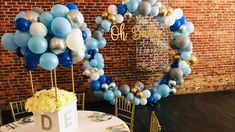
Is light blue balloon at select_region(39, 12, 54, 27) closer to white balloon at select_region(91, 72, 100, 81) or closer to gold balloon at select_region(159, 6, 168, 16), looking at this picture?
white balloon at select_region(91, 72, 100, 81)

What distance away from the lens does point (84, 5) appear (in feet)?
16.4

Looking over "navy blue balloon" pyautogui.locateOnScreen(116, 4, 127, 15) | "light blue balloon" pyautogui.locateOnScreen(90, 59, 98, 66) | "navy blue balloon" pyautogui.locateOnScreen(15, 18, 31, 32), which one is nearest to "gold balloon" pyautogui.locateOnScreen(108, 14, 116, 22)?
"navy blue balloon" pyautogui.locateOnScreen(116, 4, 127, 15)

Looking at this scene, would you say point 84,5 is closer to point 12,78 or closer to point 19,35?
point 12,78

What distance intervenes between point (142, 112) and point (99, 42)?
4.93 ft

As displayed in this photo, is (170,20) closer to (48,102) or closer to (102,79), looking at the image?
(102,79)

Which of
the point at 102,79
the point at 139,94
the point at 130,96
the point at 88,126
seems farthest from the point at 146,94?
the point at 88,126

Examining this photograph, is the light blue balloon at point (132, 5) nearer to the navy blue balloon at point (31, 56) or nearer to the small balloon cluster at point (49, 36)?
the small balloon cluster at point (49, 36)

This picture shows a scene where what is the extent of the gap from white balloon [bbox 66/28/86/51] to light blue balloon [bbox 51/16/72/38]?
4 cm

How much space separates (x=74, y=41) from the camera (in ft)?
7.56

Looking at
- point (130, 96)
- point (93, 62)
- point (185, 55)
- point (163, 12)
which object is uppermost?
point (163, 12)

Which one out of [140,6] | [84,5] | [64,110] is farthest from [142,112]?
[64,110]

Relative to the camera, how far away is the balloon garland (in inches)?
168

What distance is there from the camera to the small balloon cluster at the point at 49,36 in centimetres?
226

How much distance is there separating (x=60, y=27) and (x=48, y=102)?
67 centimetres
